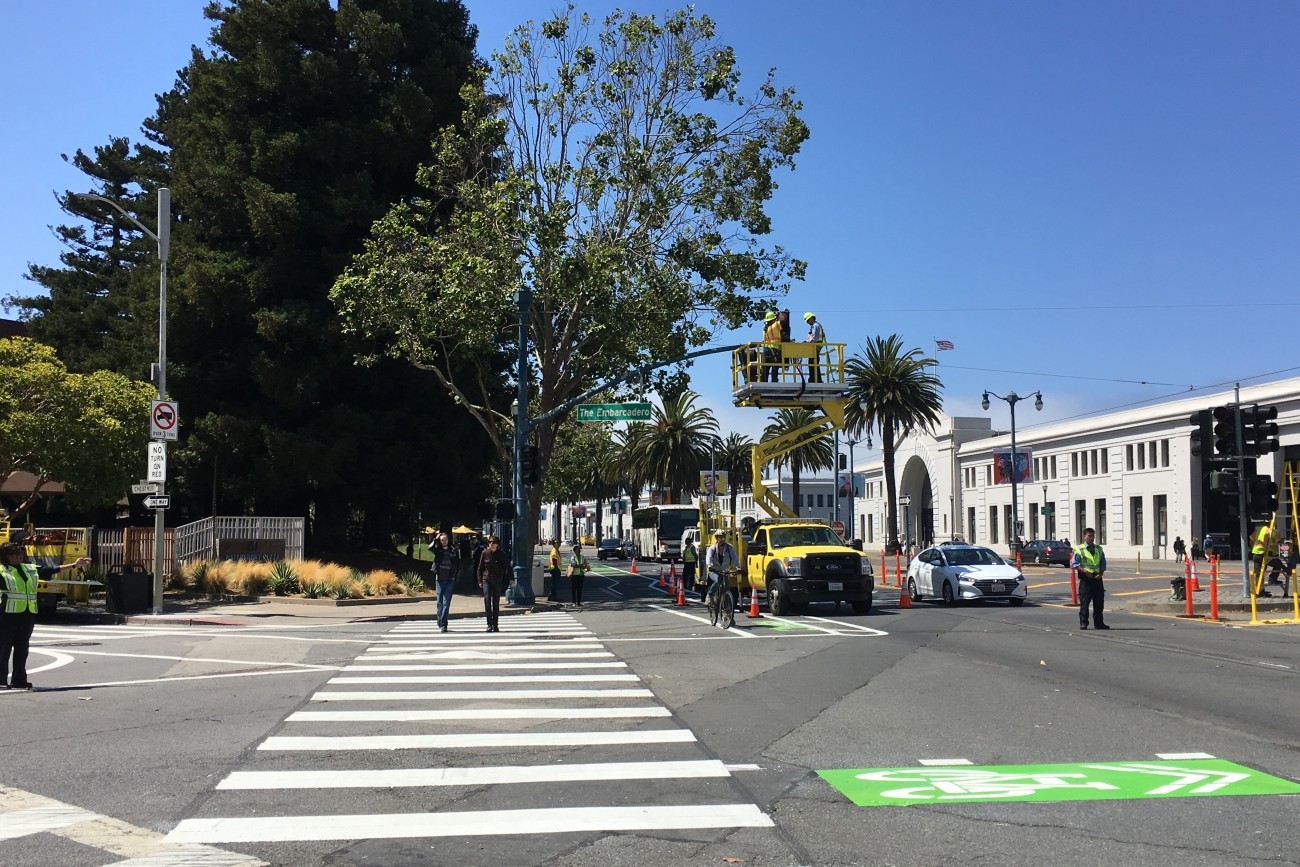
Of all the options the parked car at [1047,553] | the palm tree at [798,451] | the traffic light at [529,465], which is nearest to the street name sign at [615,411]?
the traffic light at [529,465]

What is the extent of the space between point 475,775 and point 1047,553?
5691 cm

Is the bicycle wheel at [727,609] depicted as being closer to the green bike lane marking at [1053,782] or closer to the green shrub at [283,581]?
the green bike lane marking at [1053,782]

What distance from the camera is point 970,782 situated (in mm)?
8016

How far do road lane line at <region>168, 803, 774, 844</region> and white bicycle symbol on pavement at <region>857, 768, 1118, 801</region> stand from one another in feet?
4.22

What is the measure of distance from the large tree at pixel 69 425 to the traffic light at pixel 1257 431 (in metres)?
27.0

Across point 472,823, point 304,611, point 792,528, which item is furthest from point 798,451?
point 472,823

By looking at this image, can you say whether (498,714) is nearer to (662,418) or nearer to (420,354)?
(420,354)

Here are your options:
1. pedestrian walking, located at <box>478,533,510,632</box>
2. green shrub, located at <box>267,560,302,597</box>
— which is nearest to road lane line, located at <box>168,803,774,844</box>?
pedestrian walking, located at <box>478,533,510,632</box>

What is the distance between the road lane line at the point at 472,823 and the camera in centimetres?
670

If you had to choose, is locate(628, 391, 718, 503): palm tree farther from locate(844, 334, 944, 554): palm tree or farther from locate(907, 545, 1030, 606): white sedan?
locate(907, 545, 1030, 606): white sedan

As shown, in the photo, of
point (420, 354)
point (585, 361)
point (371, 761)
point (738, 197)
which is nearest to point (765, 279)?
point (738, 197)

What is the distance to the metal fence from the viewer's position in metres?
29.5

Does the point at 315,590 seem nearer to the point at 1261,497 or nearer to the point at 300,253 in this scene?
the point at 300,253

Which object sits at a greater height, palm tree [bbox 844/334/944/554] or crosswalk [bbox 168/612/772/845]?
palm tree [bbox 844/334/944/554]
